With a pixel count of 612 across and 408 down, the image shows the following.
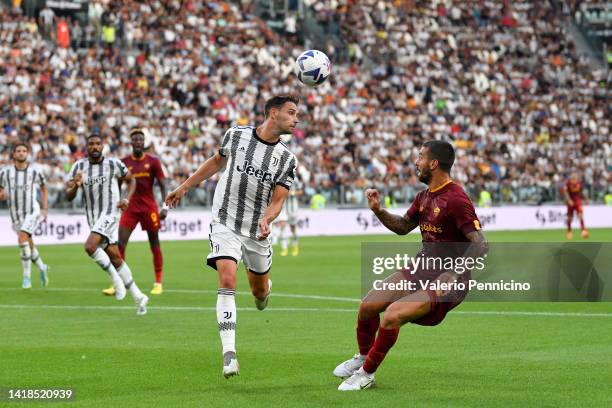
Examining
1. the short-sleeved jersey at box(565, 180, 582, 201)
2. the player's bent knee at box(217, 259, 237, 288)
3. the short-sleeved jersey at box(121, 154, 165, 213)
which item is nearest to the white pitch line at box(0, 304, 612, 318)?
the short-sleeved jersey at box(121, 154, 165, 213)

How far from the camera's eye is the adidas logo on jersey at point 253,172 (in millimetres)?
10656

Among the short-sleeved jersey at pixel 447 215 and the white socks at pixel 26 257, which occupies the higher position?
the short-sleeved jersey at pixel 447 215

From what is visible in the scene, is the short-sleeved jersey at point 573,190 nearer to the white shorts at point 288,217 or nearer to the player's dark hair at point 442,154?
the white shorts at point 288,217

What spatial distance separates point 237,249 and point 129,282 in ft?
17.7

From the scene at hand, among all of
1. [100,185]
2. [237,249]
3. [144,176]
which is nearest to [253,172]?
[237,249]

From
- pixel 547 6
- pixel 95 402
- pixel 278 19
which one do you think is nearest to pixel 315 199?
pixel 278 19

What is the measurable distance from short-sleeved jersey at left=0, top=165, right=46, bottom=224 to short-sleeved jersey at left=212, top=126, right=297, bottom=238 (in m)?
10.3

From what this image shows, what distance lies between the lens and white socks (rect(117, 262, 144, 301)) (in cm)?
1530

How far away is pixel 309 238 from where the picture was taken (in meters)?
38.8

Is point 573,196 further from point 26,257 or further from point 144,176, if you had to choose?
point 26,257

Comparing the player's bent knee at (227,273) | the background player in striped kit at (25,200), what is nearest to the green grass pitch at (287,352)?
the background player in striped kit at (25,200)

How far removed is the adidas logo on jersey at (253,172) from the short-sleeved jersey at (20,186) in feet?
33.9

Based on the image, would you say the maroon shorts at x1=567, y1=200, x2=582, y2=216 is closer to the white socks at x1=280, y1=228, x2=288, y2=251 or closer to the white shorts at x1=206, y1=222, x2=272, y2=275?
the white socks at x1=280, y1=228, x2=288, y2=251

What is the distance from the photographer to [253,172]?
1069 cm
